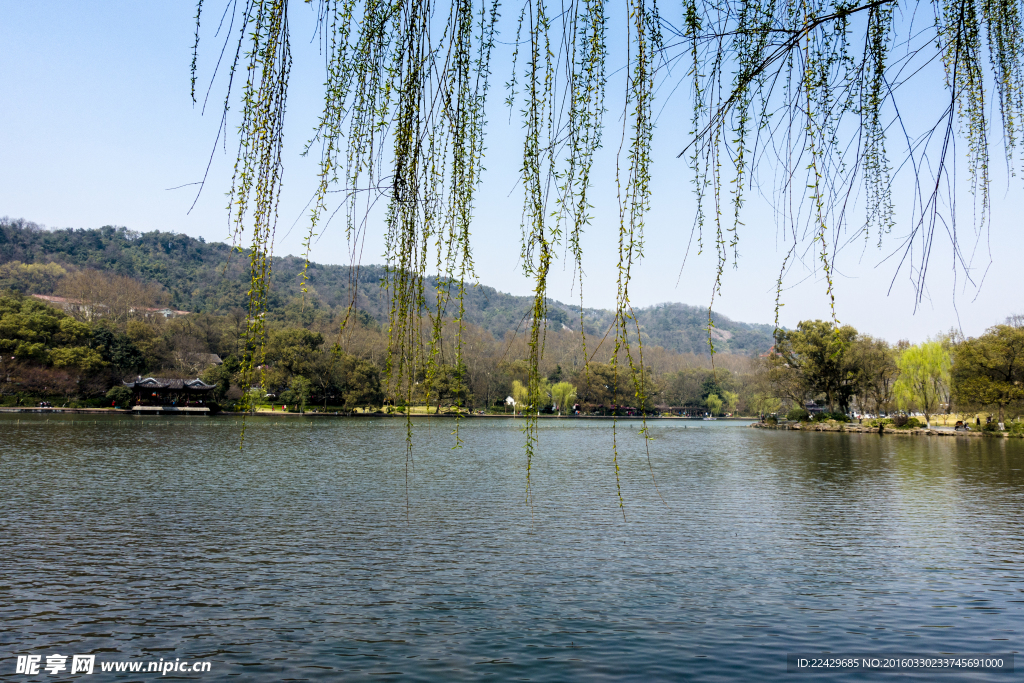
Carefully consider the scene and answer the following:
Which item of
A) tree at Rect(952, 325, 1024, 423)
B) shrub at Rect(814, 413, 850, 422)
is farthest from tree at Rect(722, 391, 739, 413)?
tree at Rect(952, 325, 1024, 423)

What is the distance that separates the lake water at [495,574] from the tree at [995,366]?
23868 millimetres

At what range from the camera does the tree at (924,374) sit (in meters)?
49.0

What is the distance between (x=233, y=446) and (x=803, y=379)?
49477 millimetres

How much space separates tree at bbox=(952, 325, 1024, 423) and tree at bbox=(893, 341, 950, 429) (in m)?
8.55

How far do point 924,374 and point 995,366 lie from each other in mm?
10155

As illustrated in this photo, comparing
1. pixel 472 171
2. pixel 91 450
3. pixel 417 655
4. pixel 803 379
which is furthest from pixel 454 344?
pixel 803 379

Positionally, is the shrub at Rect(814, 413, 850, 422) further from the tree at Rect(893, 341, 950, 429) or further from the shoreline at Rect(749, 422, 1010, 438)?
the tree at Rect(893, 341, 950, 429)

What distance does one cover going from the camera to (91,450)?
2628cm

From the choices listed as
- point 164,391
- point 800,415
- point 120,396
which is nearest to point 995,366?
point 800,415

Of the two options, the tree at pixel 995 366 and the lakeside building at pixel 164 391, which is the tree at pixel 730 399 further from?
the lakeside building at pixel 164 391

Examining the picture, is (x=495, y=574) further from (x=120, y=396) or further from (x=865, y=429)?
(x=120, y=396)

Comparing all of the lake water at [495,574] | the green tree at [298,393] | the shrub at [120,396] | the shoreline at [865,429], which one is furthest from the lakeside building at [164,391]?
the shoreline at [865,429]

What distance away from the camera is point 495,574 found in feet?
31.8

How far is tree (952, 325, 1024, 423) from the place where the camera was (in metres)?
38.7
